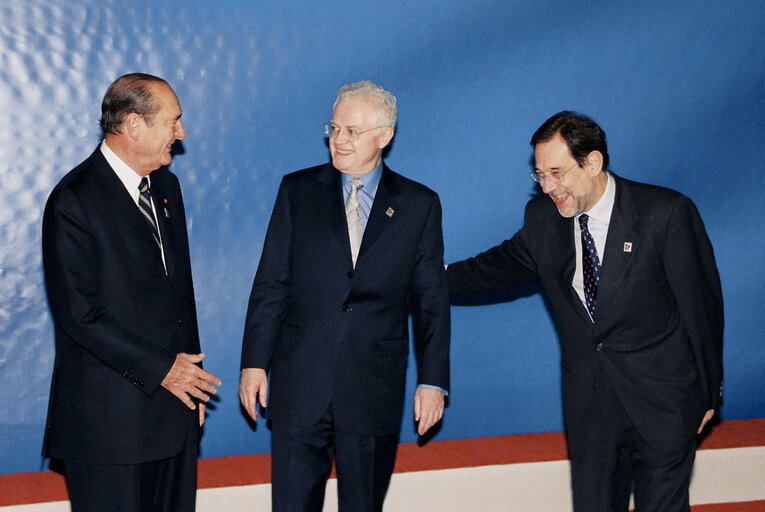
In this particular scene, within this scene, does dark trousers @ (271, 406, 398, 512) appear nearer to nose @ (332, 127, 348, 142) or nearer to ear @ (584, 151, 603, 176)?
nose @ (332, 127, 348, 142)

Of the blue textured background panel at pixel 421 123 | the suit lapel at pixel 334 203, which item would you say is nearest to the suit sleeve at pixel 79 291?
the suit lapel at pixel 334 203

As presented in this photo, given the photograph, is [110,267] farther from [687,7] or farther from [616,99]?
[687,7]

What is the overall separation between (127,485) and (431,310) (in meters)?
1.15

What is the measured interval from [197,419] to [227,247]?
123 centimetres

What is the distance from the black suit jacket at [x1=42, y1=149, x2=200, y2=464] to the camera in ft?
8.92

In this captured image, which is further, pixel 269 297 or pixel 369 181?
pixel 369 181

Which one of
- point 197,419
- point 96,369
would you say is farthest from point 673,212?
point 96,369

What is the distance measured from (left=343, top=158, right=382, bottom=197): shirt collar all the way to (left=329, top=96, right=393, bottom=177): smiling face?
5 centimetres

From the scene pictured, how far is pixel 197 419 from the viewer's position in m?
3.11

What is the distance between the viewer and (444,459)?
4.27 meters

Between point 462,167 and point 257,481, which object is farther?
point 462,167

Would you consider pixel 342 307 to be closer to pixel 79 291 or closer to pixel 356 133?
pixel 356 133

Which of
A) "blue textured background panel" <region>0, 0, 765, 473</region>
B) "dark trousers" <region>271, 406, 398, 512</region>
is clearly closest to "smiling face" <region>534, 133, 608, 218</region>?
"dark trousers" <region>271, 406, 398, 512</region>

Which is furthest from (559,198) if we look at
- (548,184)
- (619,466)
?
(619,466)
